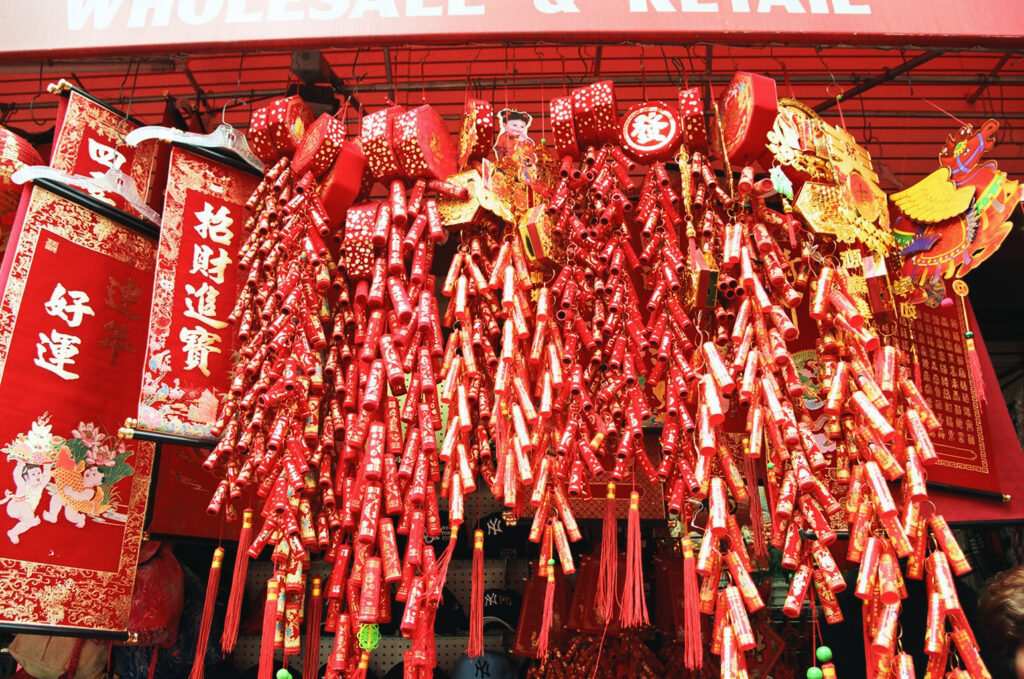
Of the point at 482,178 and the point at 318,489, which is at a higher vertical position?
the point at 482,178

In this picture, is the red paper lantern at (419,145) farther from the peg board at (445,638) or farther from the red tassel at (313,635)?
the peg board at (445,638)

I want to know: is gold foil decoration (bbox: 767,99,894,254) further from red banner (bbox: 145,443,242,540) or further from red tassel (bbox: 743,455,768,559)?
red banner (bbox: 145,443,242,540)

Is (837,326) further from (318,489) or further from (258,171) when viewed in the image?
(258,171)

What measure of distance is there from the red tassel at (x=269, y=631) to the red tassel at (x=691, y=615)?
1.00m

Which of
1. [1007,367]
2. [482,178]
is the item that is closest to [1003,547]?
[1007,367]

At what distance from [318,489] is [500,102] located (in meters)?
1.97

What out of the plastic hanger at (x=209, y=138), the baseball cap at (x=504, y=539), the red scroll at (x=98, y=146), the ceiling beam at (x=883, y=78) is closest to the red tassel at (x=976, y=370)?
the ceiling beam at (x=883, y=78)

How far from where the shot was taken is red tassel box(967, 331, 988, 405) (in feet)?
8.41

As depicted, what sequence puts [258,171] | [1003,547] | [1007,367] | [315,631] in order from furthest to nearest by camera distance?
[1007,367], [1003,547], [258,171], [315,631]

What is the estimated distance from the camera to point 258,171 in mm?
2672

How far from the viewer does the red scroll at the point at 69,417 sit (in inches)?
83.3

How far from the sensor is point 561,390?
2.14 meters

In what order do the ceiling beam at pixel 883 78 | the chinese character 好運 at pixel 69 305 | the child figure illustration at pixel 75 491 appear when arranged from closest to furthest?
the child figure illustration at pixel 75 491
the chinese character 好運 at pixel 69 305
the ceiling beam at pixel 883 78

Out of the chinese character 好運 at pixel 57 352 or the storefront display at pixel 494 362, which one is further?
the chinese character 好運 at pixel 57 352
